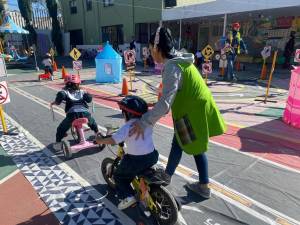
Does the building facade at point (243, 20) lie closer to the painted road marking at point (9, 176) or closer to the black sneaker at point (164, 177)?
Answer: the black sneaker at point (164, 177)

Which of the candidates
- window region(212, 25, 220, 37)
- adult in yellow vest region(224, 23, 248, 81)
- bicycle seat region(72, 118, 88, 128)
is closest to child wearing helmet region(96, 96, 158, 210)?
bicycle seat region(72, 118, 88, 128)

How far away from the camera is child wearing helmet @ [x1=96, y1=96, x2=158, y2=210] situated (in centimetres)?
299

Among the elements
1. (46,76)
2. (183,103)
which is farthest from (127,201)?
(46,76)

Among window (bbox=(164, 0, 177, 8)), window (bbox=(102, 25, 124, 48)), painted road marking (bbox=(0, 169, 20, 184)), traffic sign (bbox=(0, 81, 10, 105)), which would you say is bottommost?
painted road marking (bbox=(0, 169, 20, 184))

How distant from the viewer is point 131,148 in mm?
3096

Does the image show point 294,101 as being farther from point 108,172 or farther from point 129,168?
point 129,168

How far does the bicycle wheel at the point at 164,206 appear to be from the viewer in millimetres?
2967

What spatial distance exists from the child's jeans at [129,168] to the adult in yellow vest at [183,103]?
0.95ft

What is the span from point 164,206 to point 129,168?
588 millimetres

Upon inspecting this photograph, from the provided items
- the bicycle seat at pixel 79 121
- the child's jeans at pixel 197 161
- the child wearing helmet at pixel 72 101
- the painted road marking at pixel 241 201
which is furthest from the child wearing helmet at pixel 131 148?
the child wearing helmet at pixel 72 101

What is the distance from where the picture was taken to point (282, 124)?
6.77 meters

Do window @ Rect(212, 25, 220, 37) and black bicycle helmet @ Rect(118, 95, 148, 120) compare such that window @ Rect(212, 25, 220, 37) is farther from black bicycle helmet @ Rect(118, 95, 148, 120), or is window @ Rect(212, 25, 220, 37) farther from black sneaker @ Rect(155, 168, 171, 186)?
black sneaker @ Rect(155, 168, 171, 186)

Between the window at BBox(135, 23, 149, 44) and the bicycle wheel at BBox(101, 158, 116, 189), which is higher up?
the window at BBox(135, 23, 149, 44)

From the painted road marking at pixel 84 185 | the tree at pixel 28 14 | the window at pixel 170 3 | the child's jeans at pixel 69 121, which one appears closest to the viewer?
the painted road marking at pixel 84 185
